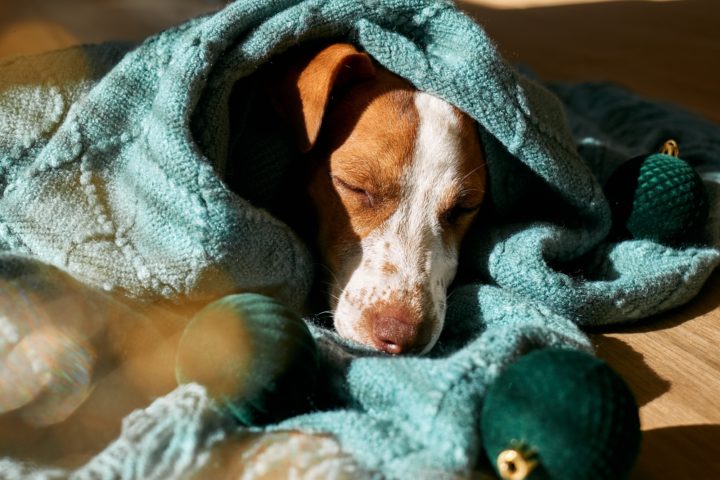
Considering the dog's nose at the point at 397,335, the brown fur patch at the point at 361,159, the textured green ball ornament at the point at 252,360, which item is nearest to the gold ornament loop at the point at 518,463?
the textured green ball ornament at the point at 252,360

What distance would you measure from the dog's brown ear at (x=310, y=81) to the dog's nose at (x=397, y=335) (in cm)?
38

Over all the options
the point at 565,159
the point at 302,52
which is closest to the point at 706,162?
the point at 565,159

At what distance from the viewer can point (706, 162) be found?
1.89m

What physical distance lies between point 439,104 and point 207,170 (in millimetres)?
515

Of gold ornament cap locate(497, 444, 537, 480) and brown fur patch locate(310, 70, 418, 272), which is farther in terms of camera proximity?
brown fur patch locate(310, 70, 418, 272)

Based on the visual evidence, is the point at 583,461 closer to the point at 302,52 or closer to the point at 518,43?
the point at 302,52

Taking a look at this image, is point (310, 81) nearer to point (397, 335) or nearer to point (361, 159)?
point (361, 159)

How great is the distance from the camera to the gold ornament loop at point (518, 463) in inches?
30.1

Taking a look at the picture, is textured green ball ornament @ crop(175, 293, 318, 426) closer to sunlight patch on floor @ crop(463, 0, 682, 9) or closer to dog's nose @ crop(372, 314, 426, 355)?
dog's nose @ crop(372, 314, 426, 355)

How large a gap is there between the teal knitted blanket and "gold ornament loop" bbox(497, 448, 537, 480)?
4 cm

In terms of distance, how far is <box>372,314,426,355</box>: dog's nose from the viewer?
45.4 inches

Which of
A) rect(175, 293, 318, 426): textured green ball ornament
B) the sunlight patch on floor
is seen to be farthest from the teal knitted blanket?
the sunlight patch on floor

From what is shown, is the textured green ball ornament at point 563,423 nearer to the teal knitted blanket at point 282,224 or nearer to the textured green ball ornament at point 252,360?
the teal knitted blanket at point 282,224

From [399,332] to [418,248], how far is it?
0.73ft
